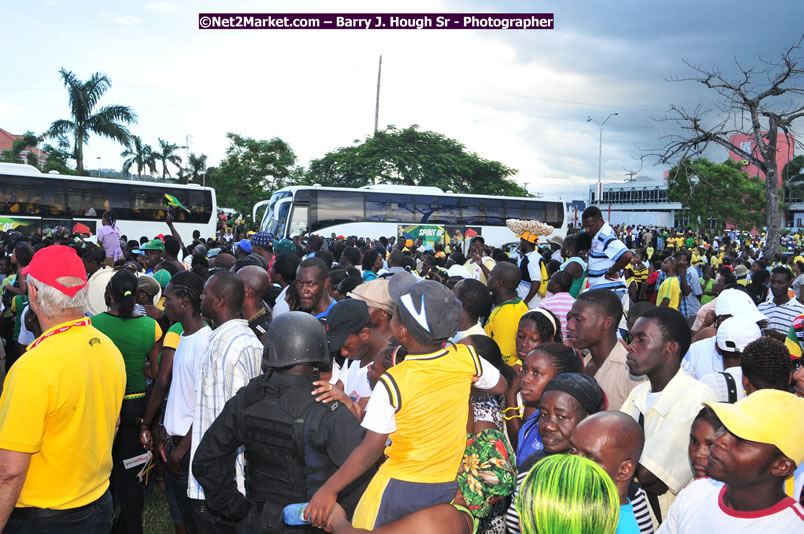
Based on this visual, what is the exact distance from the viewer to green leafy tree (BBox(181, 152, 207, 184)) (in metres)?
53.3

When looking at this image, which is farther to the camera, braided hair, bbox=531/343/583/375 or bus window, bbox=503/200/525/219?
bus window, bbox=503/200/525/219

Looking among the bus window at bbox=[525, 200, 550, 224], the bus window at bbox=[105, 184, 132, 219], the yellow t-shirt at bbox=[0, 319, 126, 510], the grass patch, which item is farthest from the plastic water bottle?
the bus window at bbox=[525, 200, 550, 224]

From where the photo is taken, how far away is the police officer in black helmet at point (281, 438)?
2.53 meters

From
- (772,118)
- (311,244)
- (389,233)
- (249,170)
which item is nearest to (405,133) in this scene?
(249,170)

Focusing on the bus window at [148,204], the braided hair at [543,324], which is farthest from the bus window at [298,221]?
the braided hair at [543,324]

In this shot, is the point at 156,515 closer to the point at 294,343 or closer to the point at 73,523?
the point at 73,523

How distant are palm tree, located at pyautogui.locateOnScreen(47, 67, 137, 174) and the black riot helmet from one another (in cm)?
3399

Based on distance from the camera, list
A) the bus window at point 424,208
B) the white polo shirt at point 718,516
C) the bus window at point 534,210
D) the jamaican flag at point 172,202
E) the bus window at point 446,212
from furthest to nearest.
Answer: the bus window at point 534,210, the bus window at point 446,212, the bus window at point 424,208, the jamaican flag at point 172,202, the white polo shirt at point 718,516

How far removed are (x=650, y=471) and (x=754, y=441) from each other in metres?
0.76

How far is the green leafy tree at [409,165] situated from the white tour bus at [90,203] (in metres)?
15.1

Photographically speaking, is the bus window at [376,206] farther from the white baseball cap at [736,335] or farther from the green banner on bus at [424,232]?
the white baseball cap at [736,335]

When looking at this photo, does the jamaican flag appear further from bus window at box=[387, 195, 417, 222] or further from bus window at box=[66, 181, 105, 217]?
→ bus window at box=[387, 195, 417, 222]

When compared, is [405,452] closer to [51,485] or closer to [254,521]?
[254,521]

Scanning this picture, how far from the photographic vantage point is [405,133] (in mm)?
39125
